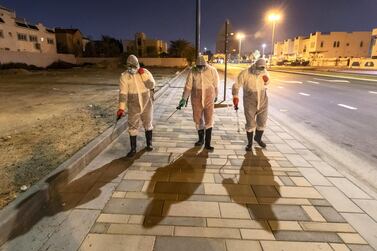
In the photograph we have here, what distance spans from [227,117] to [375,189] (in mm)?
4787

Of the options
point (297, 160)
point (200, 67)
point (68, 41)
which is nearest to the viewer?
point (297, 160)

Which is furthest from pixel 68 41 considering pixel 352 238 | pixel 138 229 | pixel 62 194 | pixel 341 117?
pixel 352 238

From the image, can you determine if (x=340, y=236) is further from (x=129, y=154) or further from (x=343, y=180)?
(x=129, y=154)

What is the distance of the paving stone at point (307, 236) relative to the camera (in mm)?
2705

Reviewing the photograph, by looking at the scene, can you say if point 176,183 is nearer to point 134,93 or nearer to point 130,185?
point 130,185

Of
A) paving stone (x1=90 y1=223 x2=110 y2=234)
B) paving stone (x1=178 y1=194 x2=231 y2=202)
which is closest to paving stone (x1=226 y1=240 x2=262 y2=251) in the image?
paving stone (x1=178 y1=194 x2=231 y2=202)

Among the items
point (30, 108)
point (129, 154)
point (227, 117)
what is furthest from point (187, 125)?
point (30, 108)

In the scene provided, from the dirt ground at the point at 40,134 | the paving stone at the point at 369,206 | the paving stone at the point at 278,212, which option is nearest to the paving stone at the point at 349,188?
the paving stone at the point at 369,206

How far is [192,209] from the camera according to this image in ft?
10.5

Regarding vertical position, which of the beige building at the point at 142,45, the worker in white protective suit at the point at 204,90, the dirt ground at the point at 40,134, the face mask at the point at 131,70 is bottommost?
the dirt ground at the point at 40,134

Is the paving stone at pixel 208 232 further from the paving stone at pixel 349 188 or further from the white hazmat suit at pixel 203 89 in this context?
the white hazmat suit at pixel 203 89

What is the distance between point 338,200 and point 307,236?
98 centimetres

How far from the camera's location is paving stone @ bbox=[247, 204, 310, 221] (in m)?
3.06

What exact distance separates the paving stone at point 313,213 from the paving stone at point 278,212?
0.16 feet
